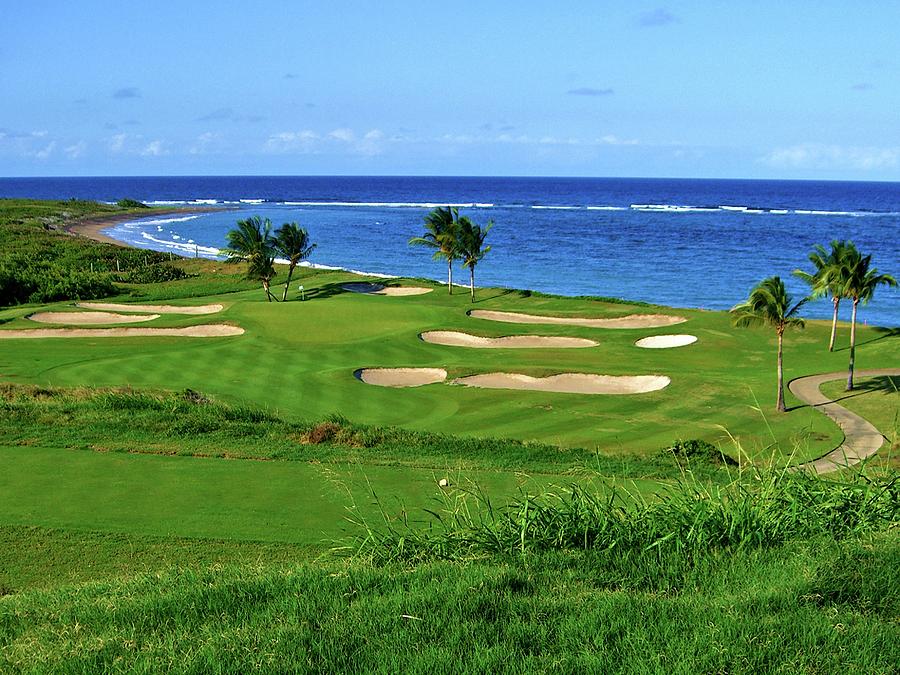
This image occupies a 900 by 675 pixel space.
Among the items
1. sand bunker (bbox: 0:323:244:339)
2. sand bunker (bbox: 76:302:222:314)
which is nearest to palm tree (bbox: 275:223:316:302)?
sand bunker (bbox: 76:302:222:314)

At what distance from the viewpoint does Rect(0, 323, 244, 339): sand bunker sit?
131ft

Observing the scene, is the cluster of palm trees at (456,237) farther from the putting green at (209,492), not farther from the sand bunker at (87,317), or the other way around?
the putting green at (209,492)

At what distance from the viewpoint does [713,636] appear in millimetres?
6449

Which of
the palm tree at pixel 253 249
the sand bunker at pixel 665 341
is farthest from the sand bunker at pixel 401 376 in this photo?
the palm tree at pixel 253 249

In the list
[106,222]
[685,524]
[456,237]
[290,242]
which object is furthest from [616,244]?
[685,524]

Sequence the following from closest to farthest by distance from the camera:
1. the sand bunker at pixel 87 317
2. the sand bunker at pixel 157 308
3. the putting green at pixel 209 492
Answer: the putting green at pixel 209 492, the sand bunker at pixel 87 317, the sand bunker at pixel 157 308

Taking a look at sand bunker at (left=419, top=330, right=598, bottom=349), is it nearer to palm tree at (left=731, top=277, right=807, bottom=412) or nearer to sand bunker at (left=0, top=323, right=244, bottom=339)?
sand bunker at (left=0, top=323, right=244, bottom=339)

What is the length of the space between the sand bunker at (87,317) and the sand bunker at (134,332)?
122 inches

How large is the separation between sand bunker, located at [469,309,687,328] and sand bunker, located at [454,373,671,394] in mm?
13864

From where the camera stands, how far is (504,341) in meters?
39.4

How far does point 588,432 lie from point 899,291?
59.3 meters

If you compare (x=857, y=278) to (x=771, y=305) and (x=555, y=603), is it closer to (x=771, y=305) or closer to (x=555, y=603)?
(x=771, y=305)

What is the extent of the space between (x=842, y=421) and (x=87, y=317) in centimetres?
3758

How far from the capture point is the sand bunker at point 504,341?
128ft
